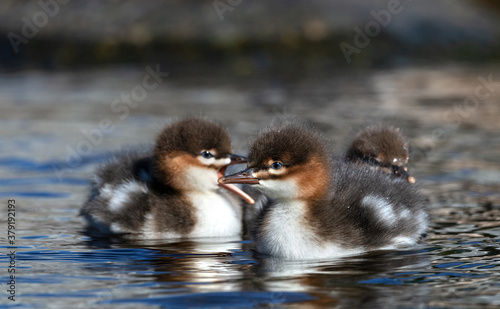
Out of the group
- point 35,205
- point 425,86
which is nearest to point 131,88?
point 425,86

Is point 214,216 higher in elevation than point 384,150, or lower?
A: lower

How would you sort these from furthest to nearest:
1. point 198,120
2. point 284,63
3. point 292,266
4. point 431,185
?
1. point 284,63
2. point 431,185
3. point 198,120
4. point 292,266

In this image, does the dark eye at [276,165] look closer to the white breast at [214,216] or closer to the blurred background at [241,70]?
the white breast at [214,216]

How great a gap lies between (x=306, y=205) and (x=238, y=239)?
3.52ft

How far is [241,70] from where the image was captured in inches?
736

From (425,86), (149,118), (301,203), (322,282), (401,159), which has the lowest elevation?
(322,282)

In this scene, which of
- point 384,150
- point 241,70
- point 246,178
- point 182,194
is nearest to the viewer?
point 246,178

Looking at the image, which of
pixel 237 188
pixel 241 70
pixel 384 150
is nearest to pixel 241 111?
pixel 241 70

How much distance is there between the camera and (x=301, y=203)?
640cm

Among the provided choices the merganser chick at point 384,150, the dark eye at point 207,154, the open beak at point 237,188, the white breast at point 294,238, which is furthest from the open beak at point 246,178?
the merganser chick at point 384,150

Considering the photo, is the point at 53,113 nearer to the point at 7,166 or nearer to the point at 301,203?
the point at 7,166

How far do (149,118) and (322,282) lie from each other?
27.1ft

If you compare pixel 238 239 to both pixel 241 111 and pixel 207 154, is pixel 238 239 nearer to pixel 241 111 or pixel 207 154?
pixel 207 154

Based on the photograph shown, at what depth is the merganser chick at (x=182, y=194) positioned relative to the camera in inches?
291
